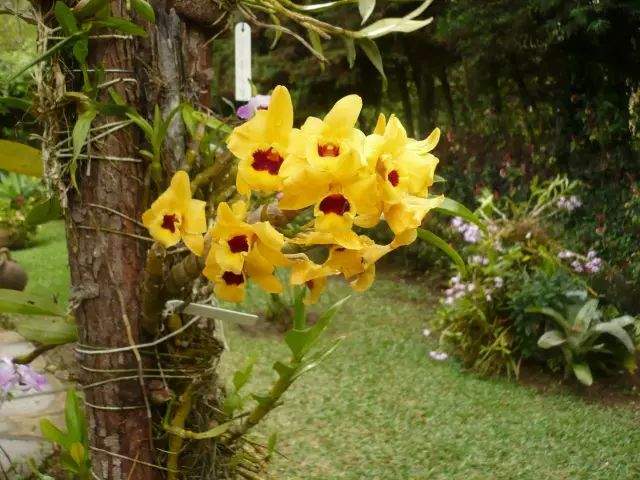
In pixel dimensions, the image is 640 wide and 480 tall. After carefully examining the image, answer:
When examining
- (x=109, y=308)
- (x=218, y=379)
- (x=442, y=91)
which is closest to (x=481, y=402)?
(x=218, y=379)

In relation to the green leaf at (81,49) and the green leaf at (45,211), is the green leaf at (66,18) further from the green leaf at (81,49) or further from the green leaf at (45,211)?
the green leaf at (45,211)

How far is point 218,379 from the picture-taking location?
1338mm

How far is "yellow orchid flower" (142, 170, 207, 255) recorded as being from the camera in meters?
0.90

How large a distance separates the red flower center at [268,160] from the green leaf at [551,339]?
10.4 ft

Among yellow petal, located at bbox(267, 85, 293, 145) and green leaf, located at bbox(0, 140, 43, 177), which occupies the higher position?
yellow petal, located at bbox(267, 85, 293, 145)

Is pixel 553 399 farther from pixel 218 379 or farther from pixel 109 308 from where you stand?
pixel 109 308

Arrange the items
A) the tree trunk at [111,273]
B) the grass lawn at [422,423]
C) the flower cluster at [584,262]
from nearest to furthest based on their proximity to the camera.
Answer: the tree trunk at [111,273] < the grass lawn at [422,423] < the flower cluster at [584,262]

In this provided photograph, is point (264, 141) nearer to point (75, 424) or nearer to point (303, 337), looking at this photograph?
point (303, 337)

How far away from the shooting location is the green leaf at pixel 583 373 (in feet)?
11.8

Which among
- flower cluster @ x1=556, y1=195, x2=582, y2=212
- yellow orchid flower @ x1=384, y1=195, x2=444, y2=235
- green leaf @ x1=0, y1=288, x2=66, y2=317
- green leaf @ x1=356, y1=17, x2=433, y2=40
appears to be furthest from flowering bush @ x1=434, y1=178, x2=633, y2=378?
yellow orchid flower @ x1=384, y1=195, x2=444, y2=235

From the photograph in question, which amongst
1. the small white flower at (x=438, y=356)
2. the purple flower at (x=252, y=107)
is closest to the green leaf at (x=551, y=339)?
the small white flower at (x=438, y=356)

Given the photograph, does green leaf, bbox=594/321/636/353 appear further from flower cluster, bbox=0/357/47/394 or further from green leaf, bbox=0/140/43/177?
green leaf, bbox=0/140/43/177

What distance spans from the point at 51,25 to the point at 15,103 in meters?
0.13

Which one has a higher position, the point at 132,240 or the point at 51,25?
the point at 51,25
